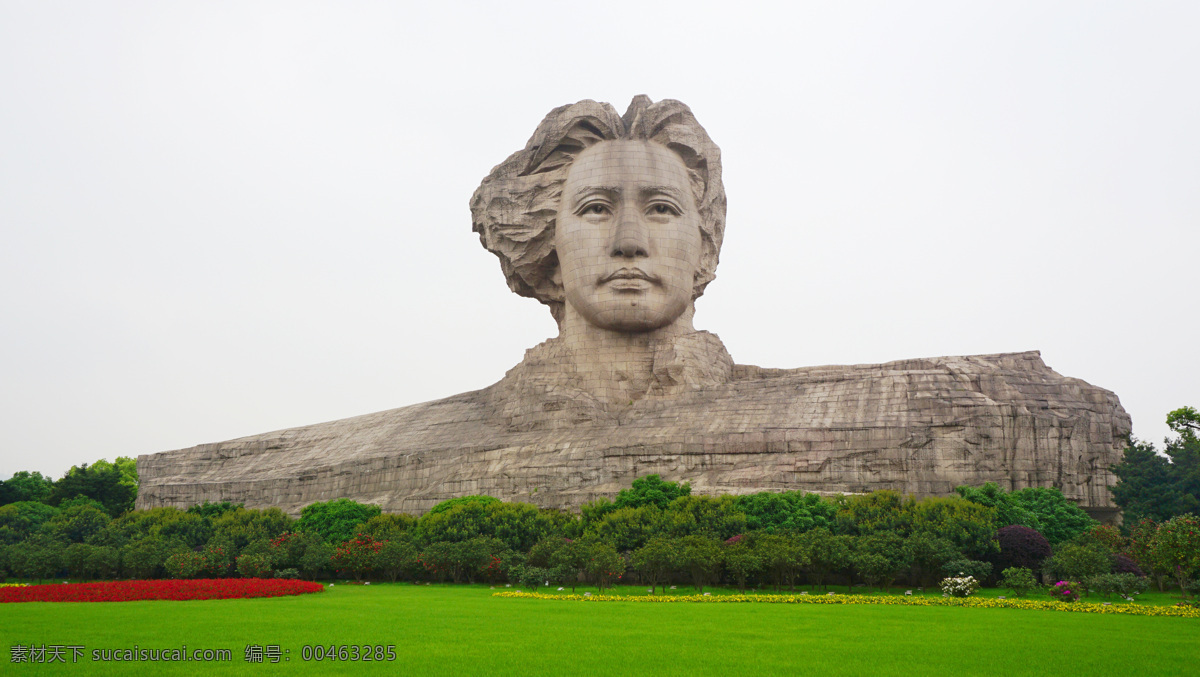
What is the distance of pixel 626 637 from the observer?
11055 mm

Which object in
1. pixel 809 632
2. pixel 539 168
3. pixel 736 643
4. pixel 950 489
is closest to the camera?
pixel 736 643

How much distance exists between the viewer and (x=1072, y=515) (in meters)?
22.3

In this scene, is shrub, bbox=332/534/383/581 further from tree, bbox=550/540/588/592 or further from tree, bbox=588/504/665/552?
tree, bbox=588/504/665/552

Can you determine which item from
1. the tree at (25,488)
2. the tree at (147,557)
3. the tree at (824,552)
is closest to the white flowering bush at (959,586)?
the tree at (824,552)

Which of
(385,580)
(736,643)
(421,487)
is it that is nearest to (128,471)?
(421,487)

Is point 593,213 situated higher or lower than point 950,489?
higher

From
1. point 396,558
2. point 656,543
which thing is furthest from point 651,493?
point 396,558

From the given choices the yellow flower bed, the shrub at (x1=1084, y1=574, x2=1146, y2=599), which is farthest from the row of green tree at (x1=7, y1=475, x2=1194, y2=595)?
the yellow flower bed

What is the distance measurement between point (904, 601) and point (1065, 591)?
2.29 metres

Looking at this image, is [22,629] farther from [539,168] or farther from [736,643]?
[539,168]

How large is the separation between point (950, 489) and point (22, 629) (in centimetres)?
1852

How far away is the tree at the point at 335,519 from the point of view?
2622 cm

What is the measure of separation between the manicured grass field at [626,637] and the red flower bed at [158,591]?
3.10 feet

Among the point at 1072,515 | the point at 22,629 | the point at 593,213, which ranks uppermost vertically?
the point at 593,213
